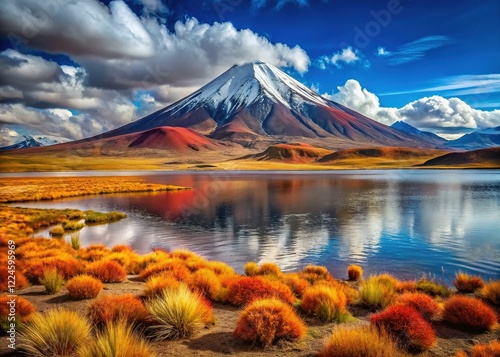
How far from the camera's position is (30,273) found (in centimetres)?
1091

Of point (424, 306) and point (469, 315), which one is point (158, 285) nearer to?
point (424, 306)

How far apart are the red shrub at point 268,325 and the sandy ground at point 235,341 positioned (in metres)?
0.16

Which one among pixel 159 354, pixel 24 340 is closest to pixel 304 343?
pixel 159 354

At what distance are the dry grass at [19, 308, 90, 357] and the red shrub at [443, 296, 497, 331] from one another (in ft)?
25.1

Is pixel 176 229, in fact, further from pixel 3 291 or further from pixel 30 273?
pixel 3 291

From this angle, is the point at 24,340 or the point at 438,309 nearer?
the point at 24,340

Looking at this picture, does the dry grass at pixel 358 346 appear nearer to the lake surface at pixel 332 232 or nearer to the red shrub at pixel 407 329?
the red shrub at pixel 407 329

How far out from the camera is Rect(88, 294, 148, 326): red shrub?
6.93m

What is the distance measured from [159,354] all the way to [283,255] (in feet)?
45.7

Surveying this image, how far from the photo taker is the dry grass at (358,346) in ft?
17.5

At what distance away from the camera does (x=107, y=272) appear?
11.1 m

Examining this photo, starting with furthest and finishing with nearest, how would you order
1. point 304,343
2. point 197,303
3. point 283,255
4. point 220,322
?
point 283,255
point 220,322
point 197,303
point 304,343

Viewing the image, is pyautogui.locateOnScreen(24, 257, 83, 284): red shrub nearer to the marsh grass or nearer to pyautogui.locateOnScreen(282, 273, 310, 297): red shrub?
the marsh grass

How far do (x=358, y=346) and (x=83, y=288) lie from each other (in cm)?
672
